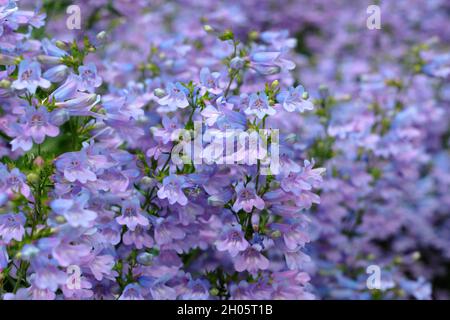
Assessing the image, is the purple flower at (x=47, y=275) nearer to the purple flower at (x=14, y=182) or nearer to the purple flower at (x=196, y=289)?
the purple flower at (x=14, y=182)

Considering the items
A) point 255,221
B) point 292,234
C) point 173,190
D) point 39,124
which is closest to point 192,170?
point 173,190

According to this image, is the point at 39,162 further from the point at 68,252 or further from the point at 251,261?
the point at 251,261

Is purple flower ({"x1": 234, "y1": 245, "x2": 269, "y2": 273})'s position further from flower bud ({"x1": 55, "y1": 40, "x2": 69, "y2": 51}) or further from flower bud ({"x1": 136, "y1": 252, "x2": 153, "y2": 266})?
flower bud ({"x1": 55, "y1": 40, "x2": 69, "y2": 51})

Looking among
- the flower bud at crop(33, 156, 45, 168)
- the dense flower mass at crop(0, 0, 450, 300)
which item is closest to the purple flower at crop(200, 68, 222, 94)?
the dense flower mass at crop(0, 0, 450, 300)

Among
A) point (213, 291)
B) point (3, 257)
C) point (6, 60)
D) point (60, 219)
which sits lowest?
point (213, 291)

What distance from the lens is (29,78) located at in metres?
1.67

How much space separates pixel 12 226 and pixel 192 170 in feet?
1.65

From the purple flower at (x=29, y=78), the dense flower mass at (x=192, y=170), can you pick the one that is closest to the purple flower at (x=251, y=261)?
the dense flower mass at (x=192, y=170)

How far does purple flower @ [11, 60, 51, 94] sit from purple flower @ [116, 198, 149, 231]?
0.37 m

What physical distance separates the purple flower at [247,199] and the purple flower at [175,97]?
280 mm

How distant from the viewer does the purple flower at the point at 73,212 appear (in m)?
1.44

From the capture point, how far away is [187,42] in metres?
2.72

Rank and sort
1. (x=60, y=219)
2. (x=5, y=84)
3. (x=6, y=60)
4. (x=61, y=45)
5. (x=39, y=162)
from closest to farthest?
(x=60, y=219)
(x=39, y=162)
(x=5, y=84)
(x=6, y=60)
(x=61, y=45)

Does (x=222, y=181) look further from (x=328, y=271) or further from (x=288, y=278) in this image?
(x=328, y=271)
